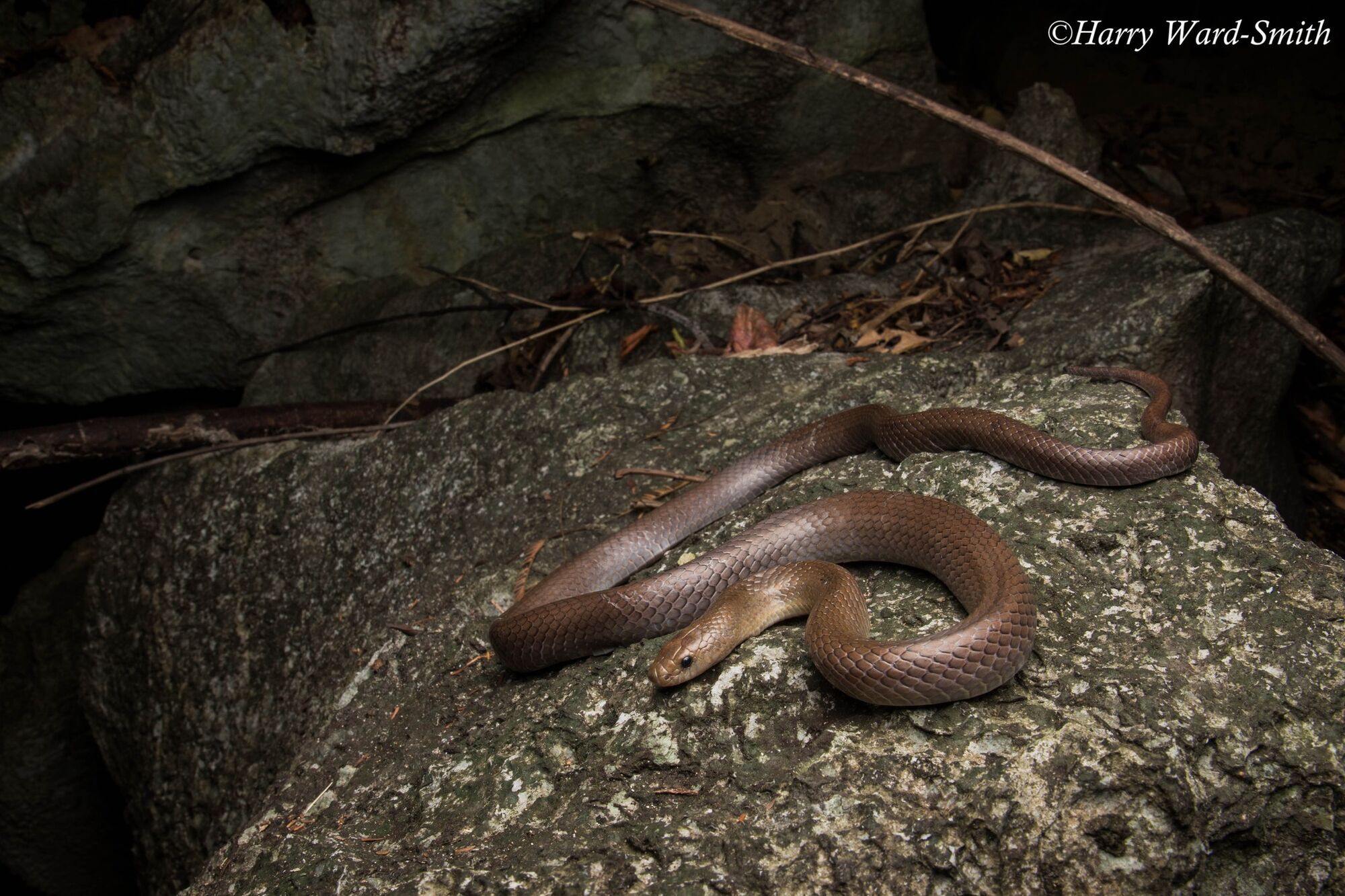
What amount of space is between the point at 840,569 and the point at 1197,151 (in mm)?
5139

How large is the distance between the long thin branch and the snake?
28.7 inches

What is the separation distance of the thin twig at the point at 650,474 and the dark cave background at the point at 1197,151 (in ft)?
11.1

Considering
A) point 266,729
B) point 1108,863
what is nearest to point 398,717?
point 266,729

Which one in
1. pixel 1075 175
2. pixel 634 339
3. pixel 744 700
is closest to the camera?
pixel 744 700

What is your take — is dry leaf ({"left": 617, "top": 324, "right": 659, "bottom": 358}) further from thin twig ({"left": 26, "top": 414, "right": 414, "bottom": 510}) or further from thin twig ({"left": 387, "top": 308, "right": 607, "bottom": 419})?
thin twig ({"left": 26, "top": 414, "right": 414, "bottom": 510})

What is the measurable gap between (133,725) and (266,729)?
1244 mm

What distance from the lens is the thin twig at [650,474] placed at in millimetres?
4270

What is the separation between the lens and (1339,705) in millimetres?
2602

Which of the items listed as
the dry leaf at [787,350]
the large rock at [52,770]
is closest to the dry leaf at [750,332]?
the dry leaf at [787,350]

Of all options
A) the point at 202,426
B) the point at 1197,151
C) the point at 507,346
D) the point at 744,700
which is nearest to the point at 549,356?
the point at 507,346

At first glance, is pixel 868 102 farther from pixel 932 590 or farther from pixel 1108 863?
pixel 1108 863

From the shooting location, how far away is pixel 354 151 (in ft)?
18.2

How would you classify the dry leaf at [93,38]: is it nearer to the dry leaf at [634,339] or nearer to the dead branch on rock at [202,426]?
the dead branch on rock at [202,426]

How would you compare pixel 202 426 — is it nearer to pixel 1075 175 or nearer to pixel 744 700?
pixel 744 700
